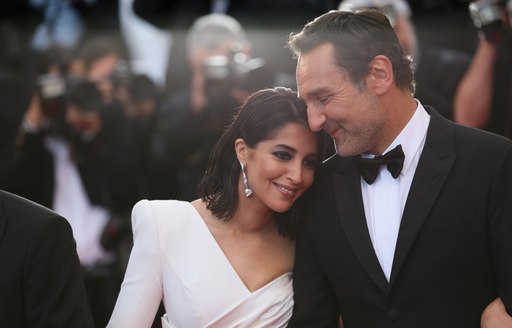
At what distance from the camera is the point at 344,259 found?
2.67 m

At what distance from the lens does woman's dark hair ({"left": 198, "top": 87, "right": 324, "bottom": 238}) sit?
2.86m

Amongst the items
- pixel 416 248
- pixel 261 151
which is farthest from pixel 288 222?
pixel 416 248

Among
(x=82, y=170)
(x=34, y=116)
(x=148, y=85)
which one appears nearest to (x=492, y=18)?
(x=148, y=85)

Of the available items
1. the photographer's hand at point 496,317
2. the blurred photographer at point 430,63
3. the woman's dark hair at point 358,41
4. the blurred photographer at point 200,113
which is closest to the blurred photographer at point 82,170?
the blurred photographer at point 200,113

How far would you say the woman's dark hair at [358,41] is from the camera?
2.69 metres

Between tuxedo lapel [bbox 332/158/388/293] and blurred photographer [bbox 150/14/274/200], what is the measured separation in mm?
1181

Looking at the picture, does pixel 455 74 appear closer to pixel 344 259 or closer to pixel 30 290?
pixel 344 259

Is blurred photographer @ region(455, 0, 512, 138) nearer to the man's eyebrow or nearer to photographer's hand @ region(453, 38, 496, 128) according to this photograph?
photographer's hand @ region(453, 38, 496, 128)

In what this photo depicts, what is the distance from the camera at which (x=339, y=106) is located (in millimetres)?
2662

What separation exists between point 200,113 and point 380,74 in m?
1.51

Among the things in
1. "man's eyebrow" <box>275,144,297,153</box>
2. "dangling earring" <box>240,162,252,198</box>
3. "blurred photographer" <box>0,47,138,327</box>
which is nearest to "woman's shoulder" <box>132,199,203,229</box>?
"dangling earring" <box>240,162,252,198</box>

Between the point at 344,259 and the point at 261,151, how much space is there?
16.5 inches

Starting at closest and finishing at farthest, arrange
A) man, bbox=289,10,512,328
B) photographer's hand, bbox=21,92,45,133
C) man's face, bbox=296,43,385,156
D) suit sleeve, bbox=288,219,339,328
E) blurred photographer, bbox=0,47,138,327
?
man, bbox=289,10,512,328, man's face, bbox=296,43,385,156, suit sleeve, bbox=288,219,339,328, blurred photographer, bbox=0,47,138,327, photographer's hand, bbox=21,92,45,133

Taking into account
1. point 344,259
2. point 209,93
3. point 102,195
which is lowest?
point 102,195
